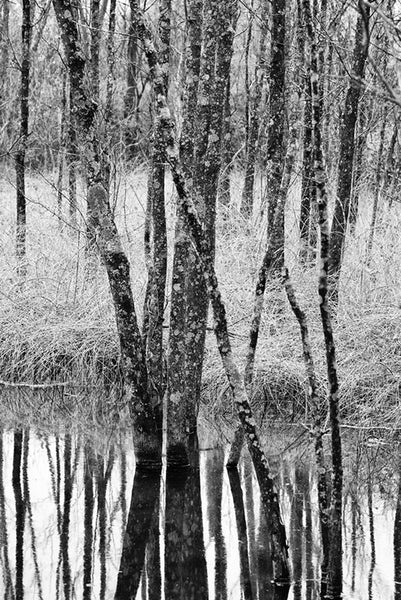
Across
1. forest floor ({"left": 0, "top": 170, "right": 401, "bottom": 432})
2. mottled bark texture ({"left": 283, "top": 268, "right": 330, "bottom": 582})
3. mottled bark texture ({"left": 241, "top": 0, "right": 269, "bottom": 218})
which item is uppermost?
mottled bark texture ({"left": 241, "top": 0, "right": 269, "bottom": 218})

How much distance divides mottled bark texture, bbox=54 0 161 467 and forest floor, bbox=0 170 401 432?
181cm

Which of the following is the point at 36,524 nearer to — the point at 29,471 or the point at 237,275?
the point at 29,471

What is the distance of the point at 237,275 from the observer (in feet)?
33.6

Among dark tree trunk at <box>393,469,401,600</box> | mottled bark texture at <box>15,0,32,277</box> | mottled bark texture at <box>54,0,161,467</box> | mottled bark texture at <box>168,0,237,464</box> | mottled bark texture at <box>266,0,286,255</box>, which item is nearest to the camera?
dark tree trunk at <box>393,469,401,600</box>

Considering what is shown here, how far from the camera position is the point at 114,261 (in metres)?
6.53

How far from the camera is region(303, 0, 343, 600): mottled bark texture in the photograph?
433 centimetres

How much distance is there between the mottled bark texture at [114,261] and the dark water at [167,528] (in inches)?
13.6

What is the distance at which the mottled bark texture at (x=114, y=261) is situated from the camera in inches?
244

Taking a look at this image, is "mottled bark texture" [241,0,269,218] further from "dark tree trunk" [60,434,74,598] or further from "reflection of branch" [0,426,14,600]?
"reflection of branch" [0,426,14,600]

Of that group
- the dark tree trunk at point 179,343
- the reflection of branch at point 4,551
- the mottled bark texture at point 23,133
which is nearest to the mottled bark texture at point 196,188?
the dark tree trunk at point 179,343

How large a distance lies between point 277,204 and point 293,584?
2.10m

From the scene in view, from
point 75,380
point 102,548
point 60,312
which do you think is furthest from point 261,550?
point 60,312

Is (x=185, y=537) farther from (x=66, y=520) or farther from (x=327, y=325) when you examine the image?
(x=327, y=325)

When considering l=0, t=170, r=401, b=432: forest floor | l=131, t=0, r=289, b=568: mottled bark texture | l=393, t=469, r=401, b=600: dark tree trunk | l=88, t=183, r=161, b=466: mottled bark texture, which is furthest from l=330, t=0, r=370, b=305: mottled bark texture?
l=131, t=0, r=289, b=568: mottled bark texture
